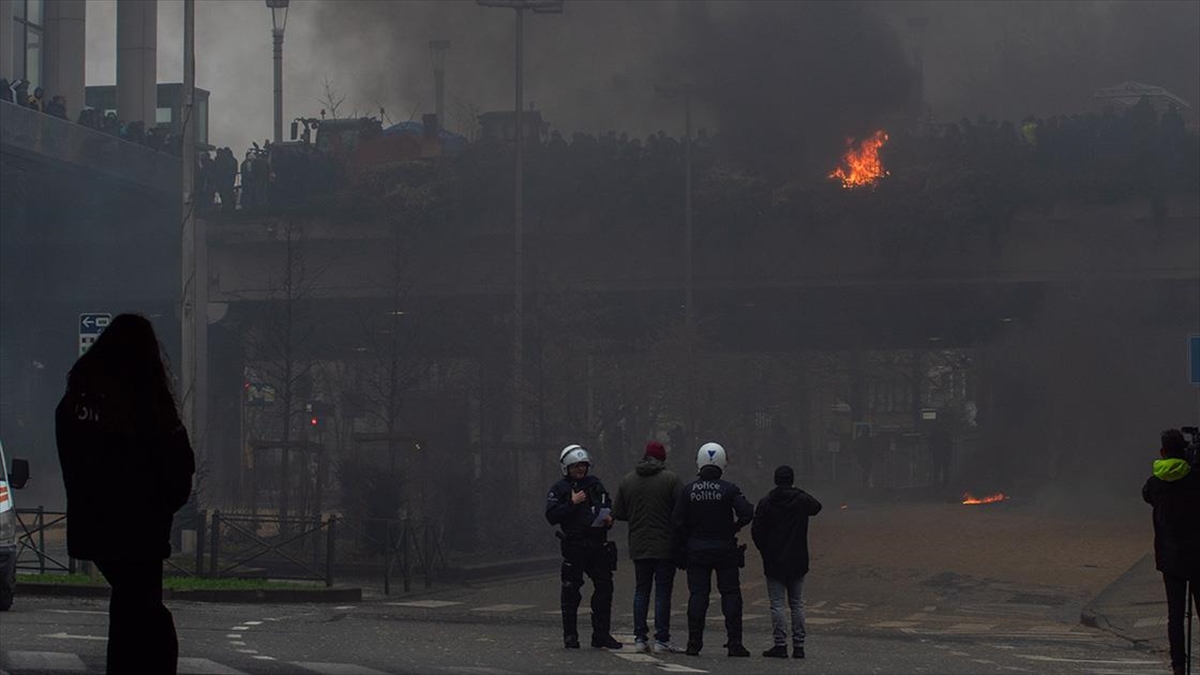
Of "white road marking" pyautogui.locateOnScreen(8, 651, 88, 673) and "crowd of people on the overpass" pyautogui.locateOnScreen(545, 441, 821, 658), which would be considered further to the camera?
"crowd of people on the overpass" pyautogui.locateOnScreen(545, 441, 821, 658)

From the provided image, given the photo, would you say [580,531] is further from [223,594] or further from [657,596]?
[223,594]

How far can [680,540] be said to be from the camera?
13.3 meters

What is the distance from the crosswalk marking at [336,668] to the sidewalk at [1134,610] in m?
6.42

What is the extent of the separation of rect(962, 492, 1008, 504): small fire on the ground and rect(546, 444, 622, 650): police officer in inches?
950

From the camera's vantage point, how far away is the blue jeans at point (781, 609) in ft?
42.8

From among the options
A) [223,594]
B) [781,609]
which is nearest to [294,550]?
[223,594]

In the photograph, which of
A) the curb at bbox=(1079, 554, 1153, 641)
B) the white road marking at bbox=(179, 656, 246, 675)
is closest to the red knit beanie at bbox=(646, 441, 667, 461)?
the white road marking at bbox=(179, 656, 246, 675)

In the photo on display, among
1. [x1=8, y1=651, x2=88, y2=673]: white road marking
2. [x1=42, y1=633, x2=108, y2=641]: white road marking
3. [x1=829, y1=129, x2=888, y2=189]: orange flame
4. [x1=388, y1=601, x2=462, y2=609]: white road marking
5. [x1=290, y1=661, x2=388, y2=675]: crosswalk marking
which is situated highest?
[x1=829, y1=129, x2=888, y2=189]: orange flame

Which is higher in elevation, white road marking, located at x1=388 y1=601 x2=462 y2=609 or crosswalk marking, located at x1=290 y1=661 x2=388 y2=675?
crosswalk marking, located at x1=290 y1=661 x2=388 y2=675

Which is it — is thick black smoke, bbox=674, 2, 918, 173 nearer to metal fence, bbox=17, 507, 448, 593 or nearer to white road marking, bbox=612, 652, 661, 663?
metal fence, bbox=17, 507, 448, 593

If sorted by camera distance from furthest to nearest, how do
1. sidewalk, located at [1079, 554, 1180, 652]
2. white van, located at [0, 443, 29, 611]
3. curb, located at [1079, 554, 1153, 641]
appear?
curb, located at [1079, 554, 1153, 641] < sidewalk, located at [1079, 554, 1180, 652] < white van, located at [0, 443, 29, 611]

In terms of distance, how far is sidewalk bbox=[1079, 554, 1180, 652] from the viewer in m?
15.6

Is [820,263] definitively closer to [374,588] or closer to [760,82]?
[760,82]

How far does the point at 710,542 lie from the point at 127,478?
7955mm
